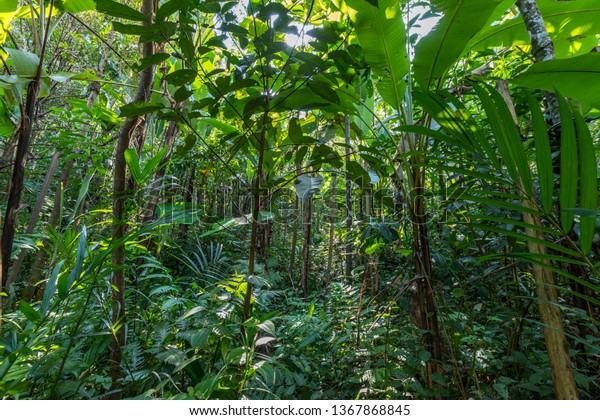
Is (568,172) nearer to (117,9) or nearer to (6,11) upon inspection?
(117,9)

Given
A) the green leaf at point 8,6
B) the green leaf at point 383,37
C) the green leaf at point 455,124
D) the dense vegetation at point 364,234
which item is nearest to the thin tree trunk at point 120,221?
the dense vegetation at point 364,234

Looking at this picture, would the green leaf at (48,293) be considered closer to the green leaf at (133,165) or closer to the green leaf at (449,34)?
the green leaf at (133,165)

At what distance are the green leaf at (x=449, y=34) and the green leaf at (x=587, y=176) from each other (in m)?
0.63

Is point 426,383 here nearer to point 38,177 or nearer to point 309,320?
point 309,320

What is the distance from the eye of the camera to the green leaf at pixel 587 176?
2.26ft

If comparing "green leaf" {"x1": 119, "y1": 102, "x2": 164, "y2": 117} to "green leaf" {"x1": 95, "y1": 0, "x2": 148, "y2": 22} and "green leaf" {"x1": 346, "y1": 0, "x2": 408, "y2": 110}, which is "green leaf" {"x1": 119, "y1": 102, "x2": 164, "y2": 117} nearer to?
"green leaf" {"x1": 95, "y1": 0, "x2": 148, "y2": 22}

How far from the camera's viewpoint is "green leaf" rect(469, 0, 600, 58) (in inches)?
51.7

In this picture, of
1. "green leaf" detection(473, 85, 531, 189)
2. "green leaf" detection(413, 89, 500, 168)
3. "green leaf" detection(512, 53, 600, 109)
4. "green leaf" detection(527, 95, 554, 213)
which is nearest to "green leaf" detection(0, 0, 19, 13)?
"green leaf" detection(413, 89, 500, 168)

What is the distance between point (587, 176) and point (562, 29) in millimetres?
1123

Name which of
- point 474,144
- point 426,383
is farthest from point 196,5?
point 426,383

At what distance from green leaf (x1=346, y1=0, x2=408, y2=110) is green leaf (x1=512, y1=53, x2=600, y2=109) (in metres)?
0.42

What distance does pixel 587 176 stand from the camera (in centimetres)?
70

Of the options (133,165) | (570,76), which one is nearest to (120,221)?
(133,165)
